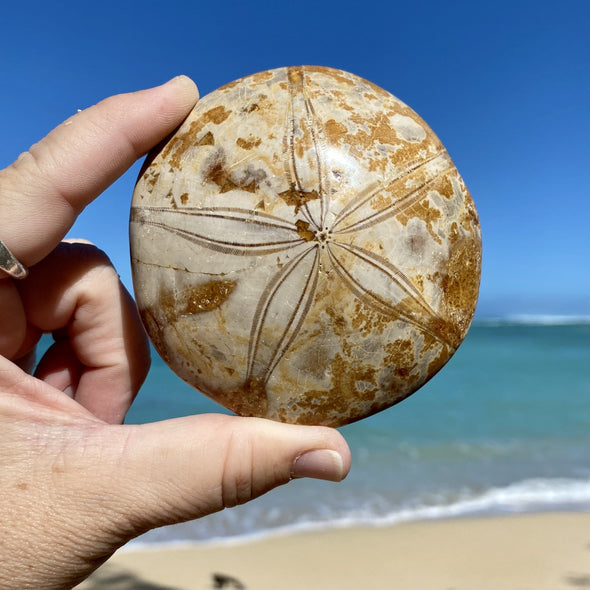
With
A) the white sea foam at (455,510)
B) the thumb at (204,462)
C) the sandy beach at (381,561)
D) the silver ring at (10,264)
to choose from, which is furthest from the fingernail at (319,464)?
the white sea foam at (455,510)

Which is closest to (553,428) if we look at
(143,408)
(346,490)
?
(346,490)

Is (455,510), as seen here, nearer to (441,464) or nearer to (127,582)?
(441,464)

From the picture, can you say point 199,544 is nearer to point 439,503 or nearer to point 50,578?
point 439,503

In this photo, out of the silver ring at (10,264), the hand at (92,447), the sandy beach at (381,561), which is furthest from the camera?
the sandy beach at (381,561)

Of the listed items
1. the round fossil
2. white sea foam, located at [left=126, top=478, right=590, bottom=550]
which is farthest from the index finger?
white sea foam, located at [left=126, top=478, right=590, bottom=550]

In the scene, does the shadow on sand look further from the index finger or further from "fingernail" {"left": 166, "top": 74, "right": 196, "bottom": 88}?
"fingernail" {"left": 166, "top": 74, "right": 196, "bottom": 88}

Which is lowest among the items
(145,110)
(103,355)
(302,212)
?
(103,355)

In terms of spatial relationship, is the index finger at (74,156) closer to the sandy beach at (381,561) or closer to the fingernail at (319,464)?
the fingernail at (319,464)
